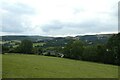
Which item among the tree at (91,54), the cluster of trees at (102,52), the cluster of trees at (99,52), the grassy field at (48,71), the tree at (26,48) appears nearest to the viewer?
the grassy field at (48,71)

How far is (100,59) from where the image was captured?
232 ft

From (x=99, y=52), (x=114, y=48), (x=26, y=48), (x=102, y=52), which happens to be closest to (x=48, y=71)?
(x=114, y=48)

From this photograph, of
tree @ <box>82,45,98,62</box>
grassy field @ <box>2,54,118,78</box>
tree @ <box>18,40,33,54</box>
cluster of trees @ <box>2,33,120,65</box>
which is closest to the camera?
grassy field @ <box>2,54,118,78</box>

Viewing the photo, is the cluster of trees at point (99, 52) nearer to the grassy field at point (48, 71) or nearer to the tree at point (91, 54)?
the tree at point (91, 54)

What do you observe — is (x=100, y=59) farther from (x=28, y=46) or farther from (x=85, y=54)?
(x=28, y=46)

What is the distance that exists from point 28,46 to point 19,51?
162 inches

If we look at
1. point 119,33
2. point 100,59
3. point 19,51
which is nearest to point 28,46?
point 19,51

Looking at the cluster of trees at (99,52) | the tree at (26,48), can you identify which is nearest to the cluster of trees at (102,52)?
the cluster of trees at (99,52)

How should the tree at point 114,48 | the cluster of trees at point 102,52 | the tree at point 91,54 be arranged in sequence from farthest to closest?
1. the tree at point 91,54
2. the cluster of trees at point 102,52
3. the tree at point 114,48

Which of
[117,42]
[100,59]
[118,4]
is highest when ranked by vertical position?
[118,4]

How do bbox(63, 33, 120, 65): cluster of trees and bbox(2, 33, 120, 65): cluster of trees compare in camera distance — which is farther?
bbox(2, 33, 120, 65): cluster of trees

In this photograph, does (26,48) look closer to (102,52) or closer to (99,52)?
(99,52)

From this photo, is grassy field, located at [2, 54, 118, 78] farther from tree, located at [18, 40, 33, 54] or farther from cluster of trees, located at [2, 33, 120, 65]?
tree, located at [18, 40, 33, 54]

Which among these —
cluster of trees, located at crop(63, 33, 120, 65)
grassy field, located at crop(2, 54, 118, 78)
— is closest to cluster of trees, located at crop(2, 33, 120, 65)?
cluster of trees, located at crop(63, 33, 120, 65)
